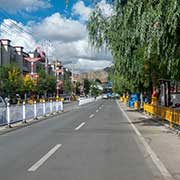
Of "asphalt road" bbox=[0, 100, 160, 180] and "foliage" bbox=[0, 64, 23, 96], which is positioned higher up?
"foliage" bbox=[0, 64, 23, 96]

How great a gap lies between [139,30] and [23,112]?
585 inches

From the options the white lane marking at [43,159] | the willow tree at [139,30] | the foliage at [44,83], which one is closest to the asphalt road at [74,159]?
the white lane marking at [43,159]

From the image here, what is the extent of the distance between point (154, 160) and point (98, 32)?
8.46m

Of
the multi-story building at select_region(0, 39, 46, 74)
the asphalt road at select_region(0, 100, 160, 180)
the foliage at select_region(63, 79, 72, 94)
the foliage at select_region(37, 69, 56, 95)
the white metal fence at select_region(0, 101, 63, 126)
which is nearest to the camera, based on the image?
the asphalt road at select_region(0, 100, 160, 180)

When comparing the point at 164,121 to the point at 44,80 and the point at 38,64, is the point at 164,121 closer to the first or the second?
the point at 44,80

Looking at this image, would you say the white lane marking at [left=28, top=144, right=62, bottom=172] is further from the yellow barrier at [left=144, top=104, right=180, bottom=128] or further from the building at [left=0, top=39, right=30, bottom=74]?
the building at [left=0, top=39, right=30, bottom=74]

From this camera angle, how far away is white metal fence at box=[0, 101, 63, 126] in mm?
22938

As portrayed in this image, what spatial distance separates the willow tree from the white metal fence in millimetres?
7182

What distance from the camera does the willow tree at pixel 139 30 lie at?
12.8 m

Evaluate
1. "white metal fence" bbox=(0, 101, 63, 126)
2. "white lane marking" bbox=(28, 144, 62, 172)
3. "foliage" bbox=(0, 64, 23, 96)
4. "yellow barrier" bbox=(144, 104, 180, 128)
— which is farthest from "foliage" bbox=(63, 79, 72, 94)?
"white lane marking" bbox=(28, 144, 62, 172)

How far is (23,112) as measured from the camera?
2677 centimetres

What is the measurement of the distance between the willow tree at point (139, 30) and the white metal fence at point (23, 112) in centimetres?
718

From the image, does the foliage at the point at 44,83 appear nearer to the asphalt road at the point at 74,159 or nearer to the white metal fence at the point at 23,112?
the white metal fence at the point at 23,112

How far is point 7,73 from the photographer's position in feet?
251
